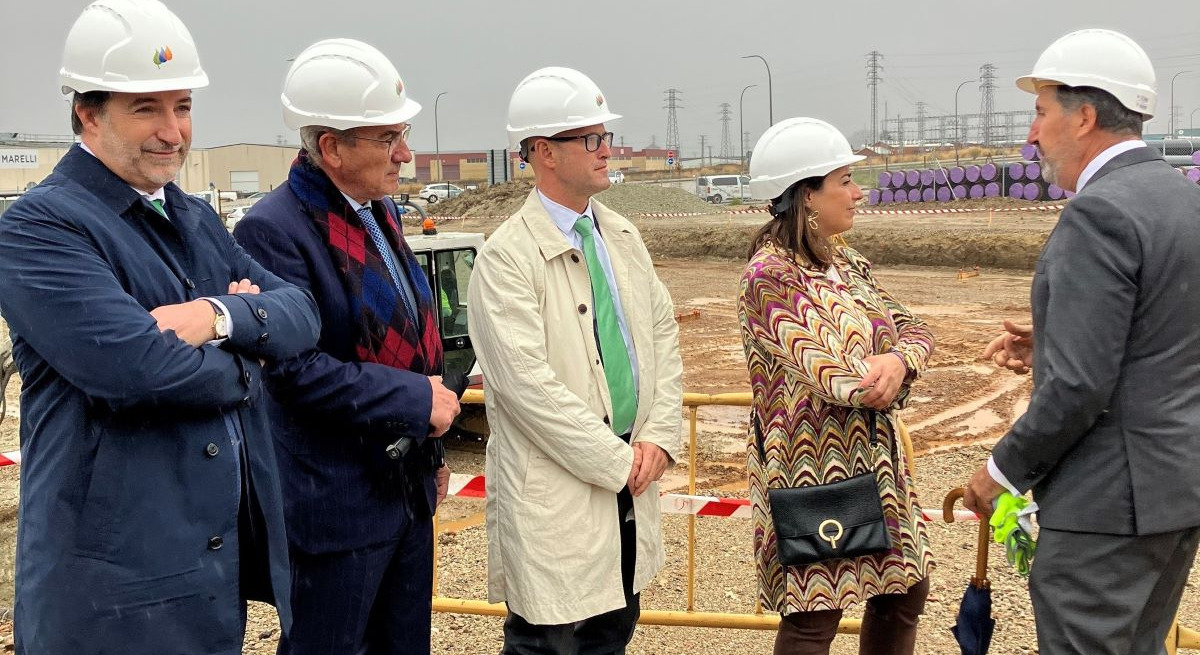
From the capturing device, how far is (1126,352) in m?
2.66

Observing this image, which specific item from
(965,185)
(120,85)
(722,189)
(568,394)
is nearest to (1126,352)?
(568,394)

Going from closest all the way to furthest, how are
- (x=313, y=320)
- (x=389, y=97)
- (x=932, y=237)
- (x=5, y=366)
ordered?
(x=313, y=320) < (x=389, y=97) < (x=5, y=366) < (x=932, y=237)

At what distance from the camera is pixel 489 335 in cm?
333

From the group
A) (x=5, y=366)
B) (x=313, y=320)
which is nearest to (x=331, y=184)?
(x=313, y=320)

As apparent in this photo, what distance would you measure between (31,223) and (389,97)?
1147mm

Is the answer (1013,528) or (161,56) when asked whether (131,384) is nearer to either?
(161,56)

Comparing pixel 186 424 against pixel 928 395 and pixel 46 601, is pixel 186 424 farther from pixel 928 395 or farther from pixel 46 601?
pixel 928 395

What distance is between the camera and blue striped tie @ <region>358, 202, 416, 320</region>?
3.17 m

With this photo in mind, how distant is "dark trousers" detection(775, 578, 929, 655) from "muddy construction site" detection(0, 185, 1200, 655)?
930mm

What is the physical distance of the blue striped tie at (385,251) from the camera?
3.17 meters

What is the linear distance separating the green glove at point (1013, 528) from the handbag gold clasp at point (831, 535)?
48cm

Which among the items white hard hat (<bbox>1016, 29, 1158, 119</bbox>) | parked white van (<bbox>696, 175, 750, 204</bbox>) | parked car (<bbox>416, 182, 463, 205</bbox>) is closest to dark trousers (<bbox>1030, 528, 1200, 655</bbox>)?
white hard hat (<bbox>1016, 29, 1158, 119</bbox>)

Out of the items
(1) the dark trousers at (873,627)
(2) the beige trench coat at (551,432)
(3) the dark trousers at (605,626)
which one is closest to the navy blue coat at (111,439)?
(2) the beige trench coat at (551,432)

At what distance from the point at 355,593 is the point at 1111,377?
2.07 metres
